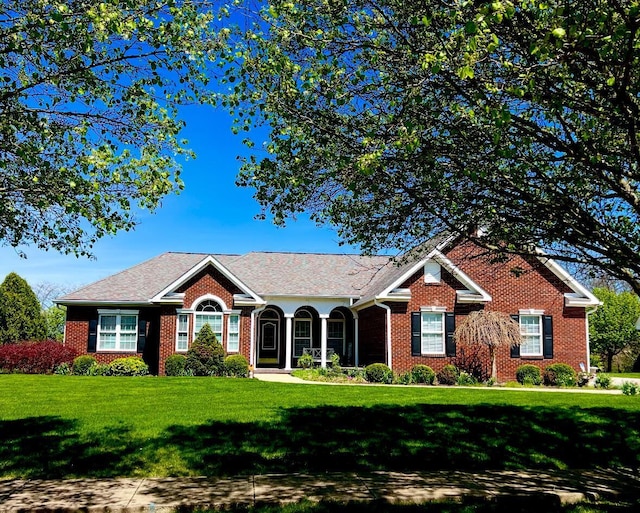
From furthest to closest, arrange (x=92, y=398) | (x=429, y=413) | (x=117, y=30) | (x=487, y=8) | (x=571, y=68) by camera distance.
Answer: (x=92, y=398) < (x=429, y=413) < (x=117, y=30) < (x=571, y=68) < (x=487, y=8)

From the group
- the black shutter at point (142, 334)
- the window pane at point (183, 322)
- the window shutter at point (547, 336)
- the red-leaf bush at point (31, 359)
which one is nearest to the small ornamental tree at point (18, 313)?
the red-leaf bush at point (31, 359)

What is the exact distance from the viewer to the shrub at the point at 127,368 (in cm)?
2317

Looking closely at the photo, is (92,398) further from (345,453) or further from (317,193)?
(317,193)

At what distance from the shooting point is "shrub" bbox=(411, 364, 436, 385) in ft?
72.3

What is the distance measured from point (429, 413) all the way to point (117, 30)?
8875 mm

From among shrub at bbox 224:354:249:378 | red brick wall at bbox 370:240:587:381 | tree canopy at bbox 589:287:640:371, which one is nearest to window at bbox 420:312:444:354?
red brick wall at bbox 370:240:587:381

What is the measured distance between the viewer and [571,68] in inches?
208

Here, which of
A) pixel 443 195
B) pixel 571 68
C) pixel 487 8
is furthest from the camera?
pixel 443 195

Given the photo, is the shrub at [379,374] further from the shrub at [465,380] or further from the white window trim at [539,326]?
the white window trim at [539,326]

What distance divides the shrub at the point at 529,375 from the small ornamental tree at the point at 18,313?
73.3 ft

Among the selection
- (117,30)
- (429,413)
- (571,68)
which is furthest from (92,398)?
(571,68)

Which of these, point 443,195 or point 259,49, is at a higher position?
point 259,49

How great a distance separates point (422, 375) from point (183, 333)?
931 centimetres

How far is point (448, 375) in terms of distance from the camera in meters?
22.2
